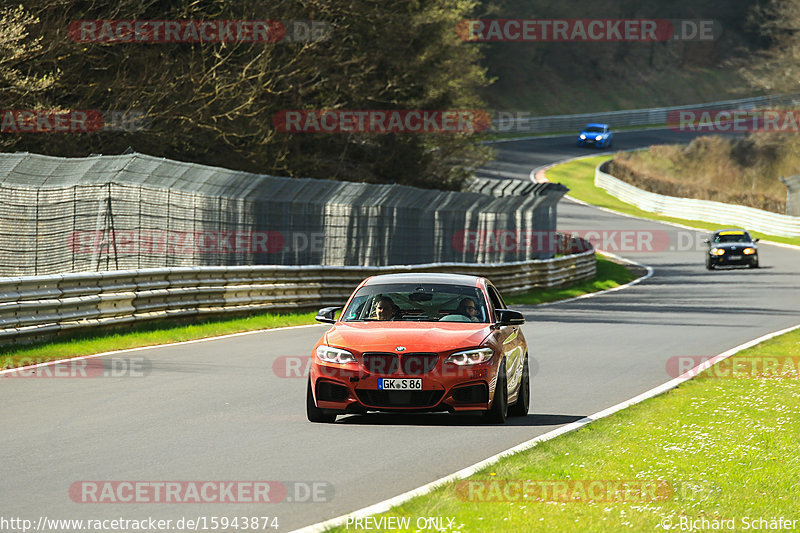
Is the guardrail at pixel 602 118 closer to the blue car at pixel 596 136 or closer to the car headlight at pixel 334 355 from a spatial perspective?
the blue car at pixel 596 136

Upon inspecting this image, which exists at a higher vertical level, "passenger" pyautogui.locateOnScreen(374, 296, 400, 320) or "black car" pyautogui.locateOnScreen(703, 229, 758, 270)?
"passenger" pyautogui.locateOnScreen(374, 296, 400, 320)

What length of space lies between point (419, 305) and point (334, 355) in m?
1.70

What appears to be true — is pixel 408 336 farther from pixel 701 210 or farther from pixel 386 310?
pixel 701 210

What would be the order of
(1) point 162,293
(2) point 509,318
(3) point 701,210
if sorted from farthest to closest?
(3) point 701,210
(1) point 162,293
(2) point 509,318

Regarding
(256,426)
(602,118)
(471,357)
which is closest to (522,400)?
(471,357)

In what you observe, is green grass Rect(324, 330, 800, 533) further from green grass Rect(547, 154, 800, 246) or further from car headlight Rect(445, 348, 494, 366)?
green grass Rect(547, 154, 800, 246)

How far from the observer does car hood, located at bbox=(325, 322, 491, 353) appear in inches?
426

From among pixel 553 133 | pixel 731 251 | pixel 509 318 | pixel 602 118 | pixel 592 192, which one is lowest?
pixel 731 251

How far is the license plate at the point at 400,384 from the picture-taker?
10695mm

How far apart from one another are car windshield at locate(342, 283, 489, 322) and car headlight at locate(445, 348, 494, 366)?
0.92m

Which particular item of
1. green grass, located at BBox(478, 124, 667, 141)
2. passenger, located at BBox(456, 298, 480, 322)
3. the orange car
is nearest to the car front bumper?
the orange car

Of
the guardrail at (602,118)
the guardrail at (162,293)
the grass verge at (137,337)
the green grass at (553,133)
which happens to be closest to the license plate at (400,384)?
the grass verge at (137,337)

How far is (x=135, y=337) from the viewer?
61.8 feet

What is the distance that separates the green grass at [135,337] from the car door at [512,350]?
21.6 feet
